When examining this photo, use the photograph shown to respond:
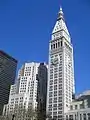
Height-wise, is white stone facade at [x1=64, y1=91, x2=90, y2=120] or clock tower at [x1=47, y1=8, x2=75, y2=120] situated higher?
clock tower at [x1=47, y1=8, x2=75, y2=120]

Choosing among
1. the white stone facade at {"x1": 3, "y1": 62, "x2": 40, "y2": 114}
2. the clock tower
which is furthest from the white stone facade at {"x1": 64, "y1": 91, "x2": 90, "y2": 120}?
the white stone facade at {"x1": 3, "y1": 62, "x2": 40, "y2": 114}

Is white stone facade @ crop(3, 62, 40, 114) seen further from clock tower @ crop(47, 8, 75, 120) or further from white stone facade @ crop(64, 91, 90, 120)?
white stone facade @ crop(64, 91, 90, 120)

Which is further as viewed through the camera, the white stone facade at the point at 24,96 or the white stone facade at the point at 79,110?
the white stone facade at the point at 24,96

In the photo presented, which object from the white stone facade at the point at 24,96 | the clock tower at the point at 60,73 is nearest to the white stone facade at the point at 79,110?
the clock tower at the point at 60,73

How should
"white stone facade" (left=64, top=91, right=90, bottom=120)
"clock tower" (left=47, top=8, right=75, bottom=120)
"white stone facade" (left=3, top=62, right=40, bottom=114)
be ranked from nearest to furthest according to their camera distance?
"white stone facade" (left=64, top=91, right=90, bottom=120)
"clock tower" (left=47, top=8, right=75, bottom=120)
"white stone facade" (left=3, top=62, right=40, bottom=114)

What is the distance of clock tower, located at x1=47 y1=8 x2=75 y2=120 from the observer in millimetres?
150250

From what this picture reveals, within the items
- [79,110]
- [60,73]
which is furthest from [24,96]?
[79,110]

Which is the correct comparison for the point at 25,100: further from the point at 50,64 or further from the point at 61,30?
the point at 61,30

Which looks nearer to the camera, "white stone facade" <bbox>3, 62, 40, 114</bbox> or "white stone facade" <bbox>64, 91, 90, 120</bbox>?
"white stone facade" <bbox>64, 91, 90, 120</bbox>

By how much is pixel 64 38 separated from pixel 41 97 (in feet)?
191

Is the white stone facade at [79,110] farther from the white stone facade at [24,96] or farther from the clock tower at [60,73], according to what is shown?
the white stone facade at [24,96]

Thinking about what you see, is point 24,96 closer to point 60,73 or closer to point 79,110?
point 60,73

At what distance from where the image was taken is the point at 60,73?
164 meters

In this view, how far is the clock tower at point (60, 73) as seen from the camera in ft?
493
